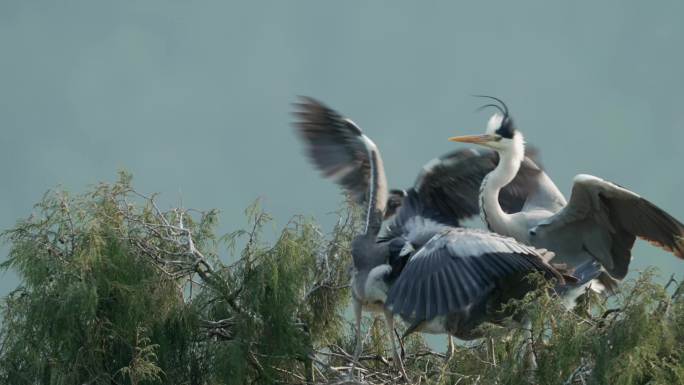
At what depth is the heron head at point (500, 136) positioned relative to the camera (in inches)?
311

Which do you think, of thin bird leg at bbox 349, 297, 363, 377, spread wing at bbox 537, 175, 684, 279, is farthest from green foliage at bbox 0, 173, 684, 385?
spread wing at bbox 537, 175, 684, 279

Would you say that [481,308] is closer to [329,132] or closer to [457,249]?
[457,249]

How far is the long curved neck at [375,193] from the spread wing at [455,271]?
95cm

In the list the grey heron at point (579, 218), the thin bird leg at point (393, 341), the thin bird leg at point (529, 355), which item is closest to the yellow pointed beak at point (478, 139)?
the grey heron at point (579, 218)

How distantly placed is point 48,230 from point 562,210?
2838mm

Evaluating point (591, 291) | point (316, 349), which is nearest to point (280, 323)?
point (316, 349)

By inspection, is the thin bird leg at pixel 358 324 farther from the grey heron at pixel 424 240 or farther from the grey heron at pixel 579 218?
the grey heron at pixel 579 218

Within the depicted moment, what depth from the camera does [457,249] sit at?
19.8 feet

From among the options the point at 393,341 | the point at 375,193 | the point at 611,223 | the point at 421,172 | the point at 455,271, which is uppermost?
the point at 421,172

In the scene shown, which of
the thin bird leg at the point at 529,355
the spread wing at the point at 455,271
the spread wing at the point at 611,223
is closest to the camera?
the thin bird leg at the point at 529,355

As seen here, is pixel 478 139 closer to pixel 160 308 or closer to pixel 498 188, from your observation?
pixel 498 188

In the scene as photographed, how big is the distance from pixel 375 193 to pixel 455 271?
1.39 meters

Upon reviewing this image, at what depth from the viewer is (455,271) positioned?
5930mm

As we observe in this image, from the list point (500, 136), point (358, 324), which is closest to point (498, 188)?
point (500, 136)
